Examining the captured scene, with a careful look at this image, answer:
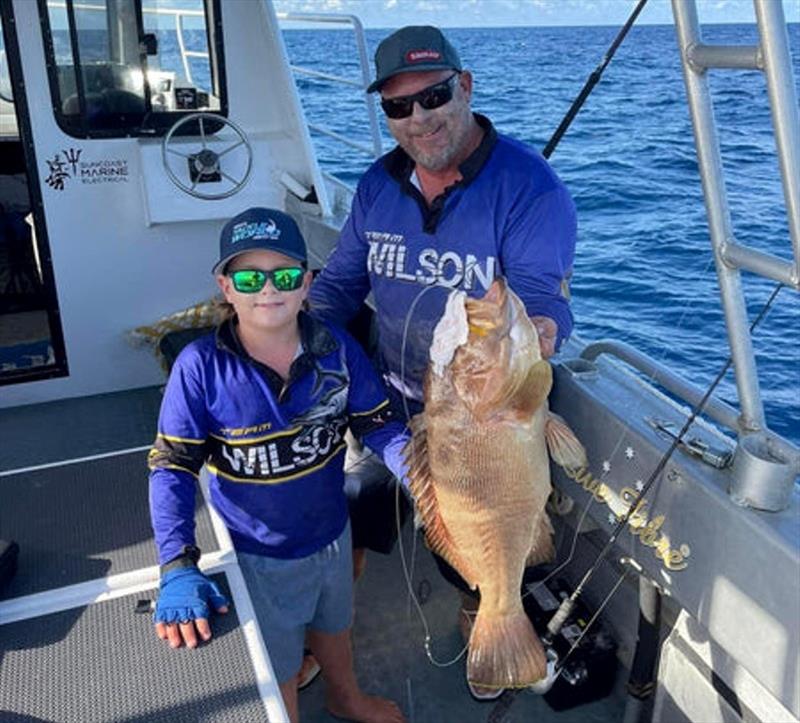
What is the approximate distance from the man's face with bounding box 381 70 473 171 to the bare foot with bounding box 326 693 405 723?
71.3 inches

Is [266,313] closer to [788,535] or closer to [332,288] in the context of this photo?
[332,288]

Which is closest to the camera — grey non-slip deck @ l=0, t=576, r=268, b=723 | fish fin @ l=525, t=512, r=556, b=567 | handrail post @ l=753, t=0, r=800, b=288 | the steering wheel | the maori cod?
handrail post @ l=753, t=0, r=800, b=288

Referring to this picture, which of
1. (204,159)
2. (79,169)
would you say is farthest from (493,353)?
(79,169)

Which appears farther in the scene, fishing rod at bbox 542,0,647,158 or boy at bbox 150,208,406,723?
fishing rod at bbox 542,0,647,158

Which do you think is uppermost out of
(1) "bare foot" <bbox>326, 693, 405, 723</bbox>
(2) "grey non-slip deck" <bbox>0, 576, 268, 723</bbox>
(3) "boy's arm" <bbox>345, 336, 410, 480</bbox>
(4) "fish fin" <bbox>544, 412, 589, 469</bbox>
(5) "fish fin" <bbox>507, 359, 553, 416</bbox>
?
(5) "fish fin" <bbox>507, 359, 553, 416</bbox>

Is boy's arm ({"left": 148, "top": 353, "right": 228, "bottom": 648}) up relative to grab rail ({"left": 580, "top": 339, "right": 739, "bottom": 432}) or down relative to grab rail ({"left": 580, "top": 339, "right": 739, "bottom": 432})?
down

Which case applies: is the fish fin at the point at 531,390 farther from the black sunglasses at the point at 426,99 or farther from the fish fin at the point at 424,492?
the black sunglasses at the point at 426,99

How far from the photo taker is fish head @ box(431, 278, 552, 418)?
5.89 ft

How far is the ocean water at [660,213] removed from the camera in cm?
655

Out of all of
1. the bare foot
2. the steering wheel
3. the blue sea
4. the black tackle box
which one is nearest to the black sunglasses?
the blue sea

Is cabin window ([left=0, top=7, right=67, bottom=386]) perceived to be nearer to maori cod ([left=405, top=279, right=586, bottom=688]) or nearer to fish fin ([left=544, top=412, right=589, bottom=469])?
maori cod ([left=405, top=279, right=586, bottom=688])

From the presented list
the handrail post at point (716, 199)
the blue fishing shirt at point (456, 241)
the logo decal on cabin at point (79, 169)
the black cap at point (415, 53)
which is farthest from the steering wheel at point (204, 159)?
the handrail post at point (716, 199)

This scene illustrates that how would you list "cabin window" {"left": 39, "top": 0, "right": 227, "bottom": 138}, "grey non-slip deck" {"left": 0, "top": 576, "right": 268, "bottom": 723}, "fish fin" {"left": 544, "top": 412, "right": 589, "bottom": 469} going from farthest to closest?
"cabin window" {"left": 39, "top": 0, "right": 227, "bottom": 138}, "fish fin" {"left": 544, "top": 412, "right": 589, "bottom": 469}, "grey non-slip deck" {"left": 0, "top": 576, "right": 268, "bottom": 723}

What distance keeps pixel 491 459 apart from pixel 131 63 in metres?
3.74
